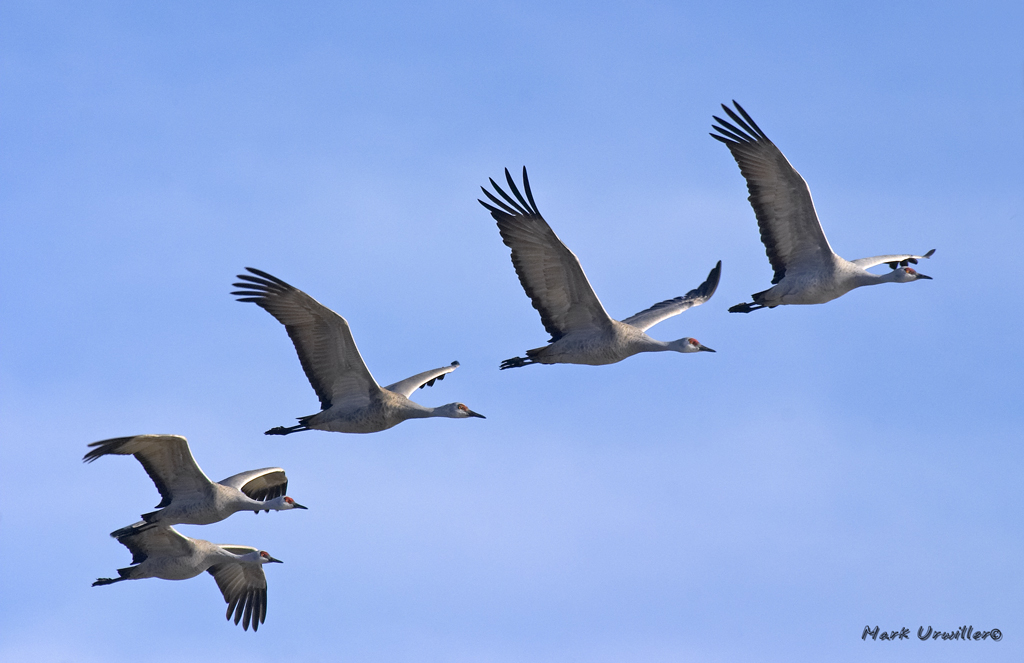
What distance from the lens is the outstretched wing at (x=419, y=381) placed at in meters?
22.9

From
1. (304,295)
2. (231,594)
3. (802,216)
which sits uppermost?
(802,216)

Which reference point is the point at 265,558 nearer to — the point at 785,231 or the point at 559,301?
the point at 559,301

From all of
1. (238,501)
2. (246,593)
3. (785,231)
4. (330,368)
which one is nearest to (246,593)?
(246,593)

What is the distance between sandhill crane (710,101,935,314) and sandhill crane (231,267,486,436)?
621 cm

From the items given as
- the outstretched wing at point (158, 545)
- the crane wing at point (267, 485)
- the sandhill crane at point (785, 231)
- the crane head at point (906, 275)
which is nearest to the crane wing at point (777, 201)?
the sandhill crane at point (785, 231)

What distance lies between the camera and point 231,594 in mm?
23594

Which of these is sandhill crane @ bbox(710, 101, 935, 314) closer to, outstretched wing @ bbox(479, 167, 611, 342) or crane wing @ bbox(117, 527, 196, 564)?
outstretched wing @ bbox(479, 167, 611, 342)

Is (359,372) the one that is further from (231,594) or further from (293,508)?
(231,594)

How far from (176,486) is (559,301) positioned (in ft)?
21.7

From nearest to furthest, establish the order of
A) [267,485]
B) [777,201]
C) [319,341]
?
[319,341] < [777,201] < [267,485]

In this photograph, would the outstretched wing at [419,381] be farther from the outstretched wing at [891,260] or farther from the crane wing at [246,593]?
the outstretched wing at [891,260]

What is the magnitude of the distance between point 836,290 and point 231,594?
464 inches

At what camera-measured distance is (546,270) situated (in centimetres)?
2050

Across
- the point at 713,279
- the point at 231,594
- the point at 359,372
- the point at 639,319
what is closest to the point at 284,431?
the point at 359,372
